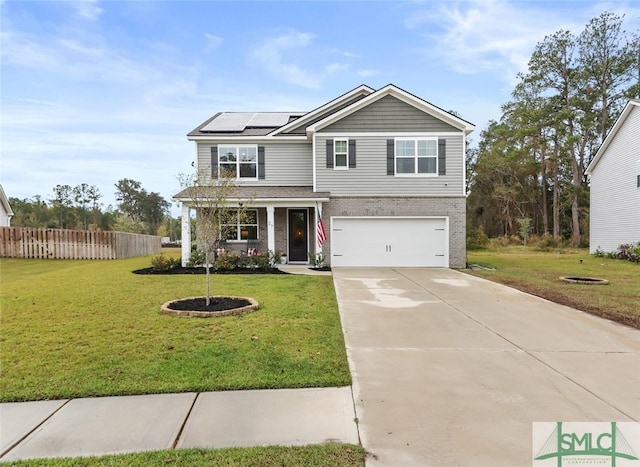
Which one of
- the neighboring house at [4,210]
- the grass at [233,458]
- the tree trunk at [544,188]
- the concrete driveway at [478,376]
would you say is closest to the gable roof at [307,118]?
the concrete driveway at [478,376]

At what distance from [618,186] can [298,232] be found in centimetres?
1708

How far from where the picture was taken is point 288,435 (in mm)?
2857

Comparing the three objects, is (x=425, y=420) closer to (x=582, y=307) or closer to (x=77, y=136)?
(x=582, y=307)

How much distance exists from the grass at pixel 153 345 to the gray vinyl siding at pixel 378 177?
7.06 meters

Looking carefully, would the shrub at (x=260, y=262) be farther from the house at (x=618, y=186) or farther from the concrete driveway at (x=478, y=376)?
the house at (x=618, y=186)

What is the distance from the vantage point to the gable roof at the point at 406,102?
48.3ft

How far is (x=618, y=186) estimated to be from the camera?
63.6 feet

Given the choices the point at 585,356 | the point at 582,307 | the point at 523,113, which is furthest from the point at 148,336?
the point at 523,113

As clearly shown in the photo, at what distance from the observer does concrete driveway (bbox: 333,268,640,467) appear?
2.81 meters

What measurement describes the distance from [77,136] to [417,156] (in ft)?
78.5

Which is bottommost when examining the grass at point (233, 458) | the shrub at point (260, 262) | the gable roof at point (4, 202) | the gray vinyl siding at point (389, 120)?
the grass at point (233, 458)

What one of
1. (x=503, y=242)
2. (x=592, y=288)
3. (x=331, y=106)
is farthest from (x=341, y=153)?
(x=503, y=242)

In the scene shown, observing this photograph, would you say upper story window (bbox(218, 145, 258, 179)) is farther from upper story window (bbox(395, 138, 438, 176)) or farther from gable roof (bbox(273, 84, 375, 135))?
upper story window (bbox(395, 138, 438, 176))

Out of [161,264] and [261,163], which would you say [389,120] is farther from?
[161,264]
